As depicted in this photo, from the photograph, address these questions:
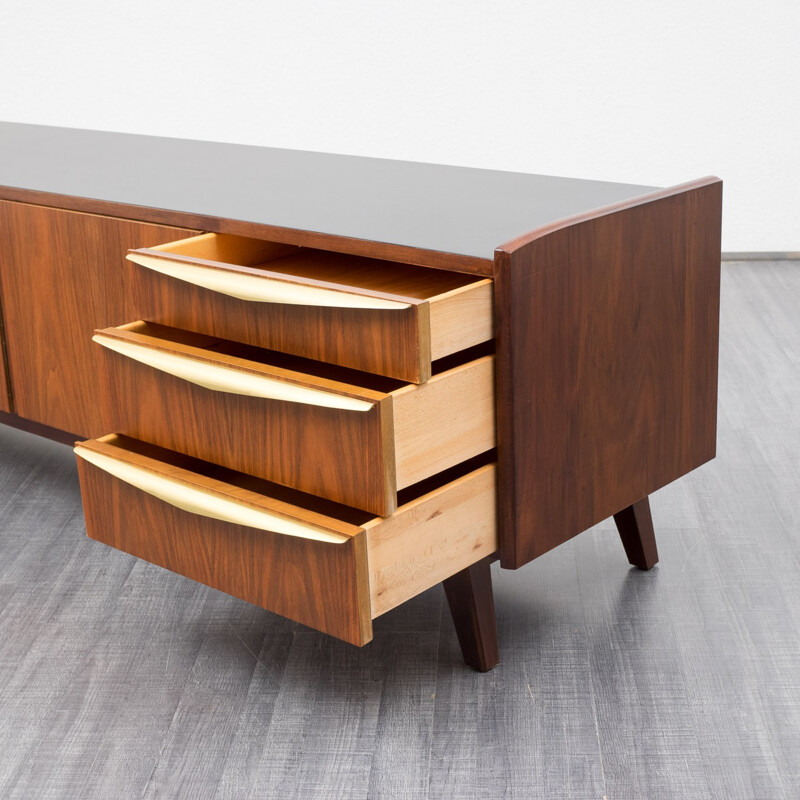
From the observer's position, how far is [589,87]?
3.71m

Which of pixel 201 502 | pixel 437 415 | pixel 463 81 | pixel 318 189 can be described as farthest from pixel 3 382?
pixel 463 81

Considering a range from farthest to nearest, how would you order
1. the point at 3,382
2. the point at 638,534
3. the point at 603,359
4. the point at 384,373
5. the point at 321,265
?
the point at 3,382 < the point at 638,534 < the point at 321,265 < the point at 603,359 < the point at 384,373

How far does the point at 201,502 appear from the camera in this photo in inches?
50.0

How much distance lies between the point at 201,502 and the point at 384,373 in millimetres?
274

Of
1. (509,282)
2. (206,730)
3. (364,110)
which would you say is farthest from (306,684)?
(364,110)

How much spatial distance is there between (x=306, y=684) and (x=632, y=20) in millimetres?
2889

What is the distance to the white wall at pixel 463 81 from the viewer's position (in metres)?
3.66

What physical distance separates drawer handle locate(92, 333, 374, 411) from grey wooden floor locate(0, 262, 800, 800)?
17.0 inches

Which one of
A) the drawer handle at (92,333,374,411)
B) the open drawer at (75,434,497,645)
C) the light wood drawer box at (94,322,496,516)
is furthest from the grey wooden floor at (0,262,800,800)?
the drawer handle at (92,333,374,411)

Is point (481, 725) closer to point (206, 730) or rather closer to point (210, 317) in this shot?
point (206, 730)

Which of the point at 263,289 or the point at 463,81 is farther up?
the point at 463,81

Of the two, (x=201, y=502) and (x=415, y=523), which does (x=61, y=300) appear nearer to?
(x=201, y=502)

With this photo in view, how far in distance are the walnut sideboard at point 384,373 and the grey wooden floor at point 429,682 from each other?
0.12 meters

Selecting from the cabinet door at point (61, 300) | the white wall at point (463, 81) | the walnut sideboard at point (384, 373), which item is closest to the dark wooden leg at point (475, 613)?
the walnut sideboard at point (384, 373)
